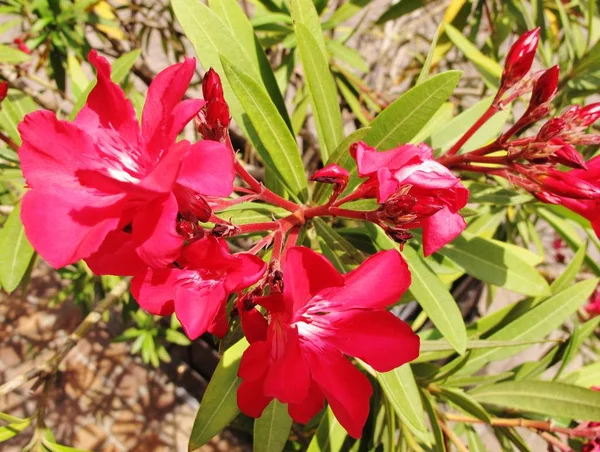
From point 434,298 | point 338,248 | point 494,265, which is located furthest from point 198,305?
point 494,265

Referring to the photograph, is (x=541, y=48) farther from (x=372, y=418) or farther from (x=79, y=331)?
(x=79, y=331)

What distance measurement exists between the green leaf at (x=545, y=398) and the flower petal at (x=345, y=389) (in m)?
0.67

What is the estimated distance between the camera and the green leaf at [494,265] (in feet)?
3.38

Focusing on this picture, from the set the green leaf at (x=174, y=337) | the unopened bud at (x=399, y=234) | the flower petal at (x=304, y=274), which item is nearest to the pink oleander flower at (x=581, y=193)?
the unopened bud at (x=399, y=234)

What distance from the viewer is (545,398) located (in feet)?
3.65

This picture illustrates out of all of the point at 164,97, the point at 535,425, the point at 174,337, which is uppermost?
the point at 164,97

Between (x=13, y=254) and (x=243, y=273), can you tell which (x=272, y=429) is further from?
(x=13, y=254)

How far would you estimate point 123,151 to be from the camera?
64cm

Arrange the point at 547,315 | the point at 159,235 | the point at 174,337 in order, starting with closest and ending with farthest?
the point at 159,235 < the point at 547,315 < the point at 174,337

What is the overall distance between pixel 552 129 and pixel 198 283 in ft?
1.76

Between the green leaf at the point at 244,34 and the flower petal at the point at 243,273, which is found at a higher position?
the green leaf at the point at 244,34

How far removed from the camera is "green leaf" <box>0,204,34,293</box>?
991 mm

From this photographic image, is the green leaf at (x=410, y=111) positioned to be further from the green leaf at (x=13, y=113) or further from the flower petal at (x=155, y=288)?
the green leaf at (x=13, y=113)

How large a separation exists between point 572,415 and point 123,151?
40.8 inches
